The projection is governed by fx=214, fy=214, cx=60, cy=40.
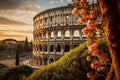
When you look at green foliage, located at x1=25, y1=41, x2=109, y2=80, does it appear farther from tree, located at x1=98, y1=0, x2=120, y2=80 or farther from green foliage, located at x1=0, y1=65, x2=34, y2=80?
green foliage, located at x1=0, y1=65, x2=34, y2=80

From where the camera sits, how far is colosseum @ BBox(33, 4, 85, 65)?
37.7 m

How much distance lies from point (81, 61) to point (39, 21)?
38.2 meters

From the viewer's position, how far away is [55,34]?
40375 millimetres

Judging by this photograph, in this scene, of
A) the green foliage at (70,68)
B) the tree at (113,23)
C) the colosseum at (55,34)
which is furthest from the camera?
the colosseum at (55,34)

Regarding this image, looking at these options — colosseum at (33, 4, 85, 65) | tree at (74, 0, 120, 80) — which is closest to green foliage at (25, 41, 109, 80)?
tree at (74, 0, 120, 80)

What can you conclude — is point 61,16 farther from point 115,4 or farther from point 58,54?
point 115,4

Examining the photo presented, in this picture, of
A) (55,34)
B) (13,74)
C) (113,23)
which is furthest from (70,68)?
(55,34)

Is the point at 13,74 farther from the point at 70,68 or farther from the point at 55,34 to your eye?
the point at 55,34

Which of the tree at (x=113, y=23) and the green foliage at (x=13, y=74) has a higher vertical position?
the tree at (x=113, y=23)

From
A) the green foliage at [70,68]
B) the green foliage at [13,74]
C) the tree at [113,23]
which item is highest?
the tree at [113,23]

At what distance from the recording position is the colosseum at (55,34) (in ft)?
124

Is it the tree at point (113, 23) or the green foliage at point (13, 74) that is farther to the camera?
the green foliage at point (13, 74)

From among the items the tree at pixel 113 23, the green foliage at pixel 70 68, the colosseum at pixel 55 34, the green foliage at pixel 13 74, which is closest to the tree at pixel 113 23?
the tree at pixel 113 23

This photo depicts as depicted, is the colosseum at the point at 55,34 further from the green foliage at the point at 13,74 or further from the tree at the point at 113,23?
the tree at the point at 113,23
